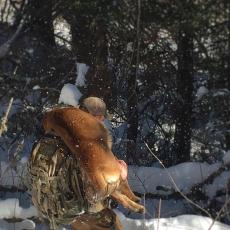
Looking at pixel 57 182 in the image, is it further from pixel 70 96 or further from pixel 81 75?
pixel 81 75

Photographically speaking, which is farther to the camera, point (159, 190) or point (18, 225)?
point (159, 190)

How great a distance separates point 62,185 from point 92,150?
0.34m

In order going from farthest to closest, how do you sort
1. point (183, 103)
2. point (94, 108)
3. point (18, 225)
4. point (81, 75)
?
1. point (183, 103)
2. point (81, 75)
3. point (18, 225)
4. point (94, 108)

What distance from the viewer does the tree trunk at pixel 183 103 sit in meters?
7.56

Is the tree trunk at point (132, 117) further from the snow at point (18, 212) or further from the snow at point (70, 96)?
the snow at point (18, 212)

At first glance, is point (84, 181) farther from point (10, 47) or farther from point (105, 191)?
point (10, 47)

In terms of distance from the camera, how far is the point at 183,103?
751cm

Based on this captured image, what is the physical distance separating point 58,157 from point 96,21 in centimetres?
486

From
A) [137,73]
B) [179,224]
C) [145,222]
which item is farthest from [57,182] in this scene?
[137,73]

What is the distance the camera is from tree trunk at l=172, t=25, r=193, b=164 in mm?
7562

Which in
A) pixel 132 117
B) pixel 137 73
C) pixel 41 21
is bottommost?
pixel 132 117

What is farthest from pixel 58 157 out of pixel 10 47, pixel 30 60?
pixel 30 60

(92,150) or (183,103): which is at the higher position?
(183,103)

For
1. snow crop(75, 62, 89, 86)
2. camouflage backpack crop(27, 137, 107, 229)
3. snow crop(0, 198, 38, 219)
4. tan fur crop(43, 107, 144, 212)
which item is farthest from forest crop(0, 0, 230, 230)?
tan fur crop(43, 107, 144, 212)
